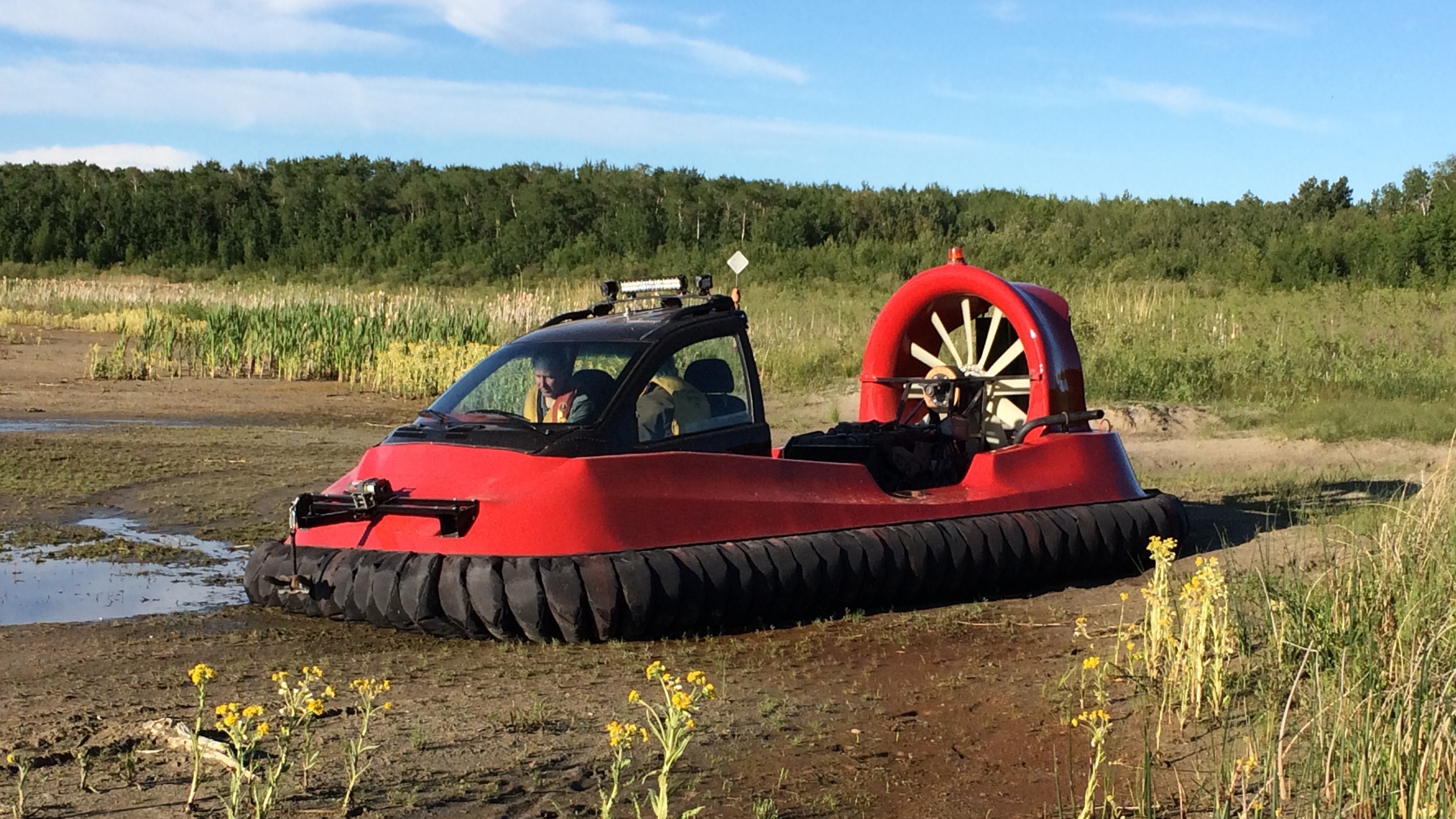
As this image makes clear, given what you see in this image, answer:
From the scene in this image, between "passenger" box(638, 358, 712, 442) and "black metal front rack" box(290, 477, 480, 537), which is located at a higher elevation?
"passenger" box(638, 358, 712, 442)

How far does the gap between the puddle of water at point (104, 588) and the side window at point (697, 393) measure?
205cm

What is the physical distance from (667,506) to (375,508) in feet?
3.80

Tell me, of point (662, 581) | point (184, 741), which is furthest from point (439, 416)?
point (184, 741)

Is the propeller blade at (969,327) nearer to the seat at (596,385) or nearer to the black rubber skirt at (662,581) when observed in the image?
the black rubber skirt at (662,581)

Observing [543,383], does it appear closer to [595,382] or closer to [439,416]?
[595,382]

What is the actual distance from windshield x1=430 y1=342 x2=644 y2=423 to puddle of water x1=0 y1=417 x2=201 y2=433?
27.3 feet

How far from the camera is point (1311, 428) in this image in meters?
14.1

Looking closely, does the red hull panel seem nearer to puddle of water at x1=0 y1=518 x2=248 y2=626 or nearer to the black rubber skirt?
the black rubber skirt

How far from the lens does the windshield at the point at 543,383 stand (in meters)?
6.65

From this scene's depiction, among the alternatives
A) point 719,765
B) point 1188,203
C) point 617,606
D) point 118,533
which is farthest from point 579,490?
point 1188,203

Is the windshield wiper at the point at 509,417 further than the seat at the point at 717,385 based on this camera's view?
No

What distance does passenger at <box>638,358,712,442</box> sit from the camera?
6.68 metres

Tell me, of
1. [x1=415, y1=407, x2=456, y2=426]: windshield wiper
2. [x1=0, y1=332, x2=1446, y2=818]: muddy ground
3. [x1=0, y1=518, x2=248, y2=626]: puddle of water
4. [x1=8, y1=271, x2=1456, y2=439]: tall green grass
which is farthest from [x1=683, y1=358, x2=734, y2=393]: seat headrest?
[x1=8, y1=271, x2=1456, y2=439]: tall green grass

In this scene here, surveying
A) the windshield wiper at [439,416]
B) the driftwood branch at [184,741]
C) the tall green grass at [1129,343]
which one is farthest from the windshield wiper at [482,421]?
the tall green grass at [1129,343]
